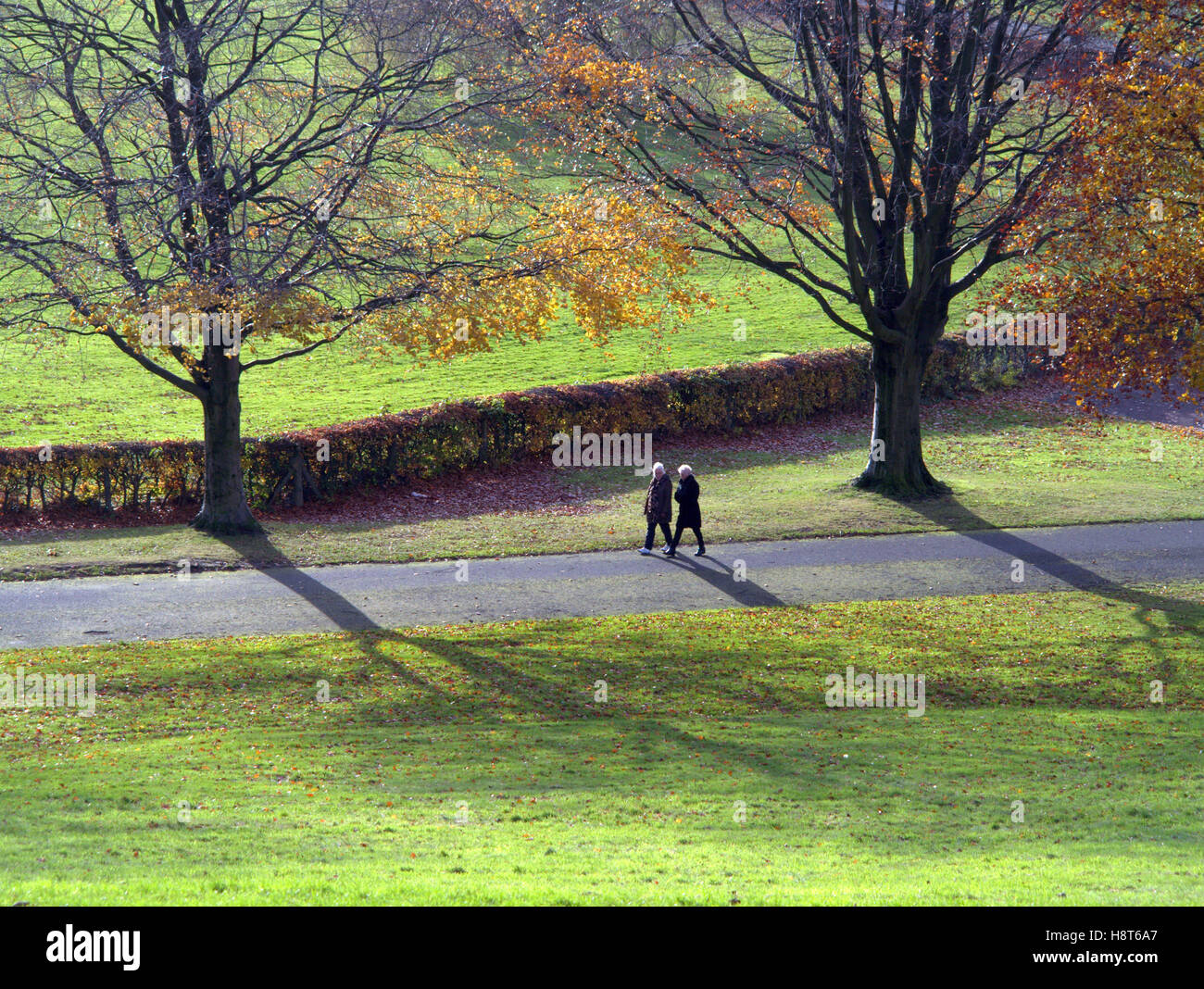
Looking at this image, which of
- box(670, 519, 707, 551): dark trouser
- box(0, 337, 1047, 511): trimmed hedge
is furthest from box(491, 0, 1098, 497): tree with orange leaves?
box(670, 519, 707, 551): dark trouser

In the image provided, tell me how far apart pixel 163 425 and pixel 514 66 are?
1423 centimetres

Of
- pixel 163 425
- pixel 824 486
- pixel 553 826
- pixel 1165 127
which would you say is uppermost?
pixel 1165 127

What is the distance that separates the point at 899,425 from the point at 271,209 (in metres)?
13.0

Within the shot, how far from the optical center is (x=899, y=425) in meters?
22.3

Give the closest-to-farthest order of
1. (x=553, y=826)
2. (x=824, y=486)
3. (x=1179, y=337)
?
(x=553, y=826) → (x=1179, y=337) → (x=824, y=486)

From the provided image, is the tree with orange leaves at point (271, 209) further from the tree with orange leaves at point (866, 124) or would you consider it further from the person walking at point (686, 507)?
the person walking at point (686, 507)

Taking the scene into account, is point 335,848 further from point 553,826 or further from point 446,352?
point 446,352

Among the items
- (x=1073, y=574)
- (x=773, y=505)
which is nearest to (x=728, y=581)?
(x=773, y=505)

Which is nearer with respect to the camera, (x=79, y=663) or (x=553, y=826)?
(x=553, y=826)

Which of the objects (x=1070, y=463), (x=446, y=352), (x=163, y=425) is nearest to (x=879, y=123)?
(x=1070, y=463)

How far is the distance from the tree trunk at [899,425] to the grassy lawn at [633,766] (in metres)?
6.97

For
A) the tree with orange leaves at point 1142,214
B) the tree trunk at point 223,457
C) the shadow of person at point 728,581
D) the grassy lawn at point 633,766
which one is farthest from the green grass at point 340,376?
the grassy lawn at point 633,766

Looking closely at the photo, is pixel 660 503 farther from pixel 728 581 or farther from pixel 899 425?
pixel 899 425
